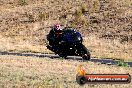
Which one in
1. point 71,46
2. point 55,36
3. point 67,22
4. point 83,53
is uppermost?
point 55,36

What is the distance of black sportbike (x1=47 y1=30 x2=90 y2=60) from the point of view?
2644cm

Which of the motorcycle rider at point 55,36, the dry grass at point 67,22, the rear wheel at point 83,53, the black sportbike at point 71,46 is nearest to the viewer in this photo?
the rear wheel at point 83,53

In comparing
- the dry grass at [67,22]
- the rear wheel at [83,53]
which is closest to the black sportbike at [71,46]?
the rear wheel at [83,53]

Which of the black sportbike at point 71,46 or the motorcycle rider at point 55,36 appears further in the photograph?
the motorcycle rider at point 55,36

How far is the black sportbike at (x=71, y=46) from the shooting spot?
86.7ft

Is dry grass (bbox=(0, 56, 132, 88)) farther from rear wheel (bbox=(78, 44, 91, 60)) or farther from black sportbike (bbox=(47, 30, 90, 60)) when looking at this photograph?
black sportbike (bbox=(47, 30, 90, 60))

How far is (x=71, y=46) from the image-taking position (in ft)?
88.5

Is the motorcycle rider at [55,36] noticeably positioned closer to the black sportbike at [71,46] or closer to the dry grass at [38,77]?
the black sportbike at [71,46]

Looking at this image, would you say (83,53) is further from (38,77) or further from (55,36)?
(38,77)

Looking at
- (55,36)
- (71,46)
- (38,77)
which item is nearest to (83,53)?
(71,46)

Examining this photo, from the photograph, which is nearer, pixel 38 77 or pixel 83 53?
pixel 38 77

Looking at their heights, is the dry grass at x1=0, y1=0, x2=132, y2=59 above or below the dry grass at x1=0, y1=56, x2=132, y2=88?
below

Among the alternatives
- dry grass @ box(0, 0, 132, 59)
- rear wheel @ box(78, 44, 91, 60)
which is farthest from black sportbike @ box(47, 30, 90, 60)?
dry grass @ box(0, 0, 132, 59)

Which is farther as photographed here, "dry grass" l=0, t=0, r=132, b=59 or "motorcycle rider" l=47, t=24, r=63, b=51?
"dry grass" l=0, t=0, r=132, b=59
